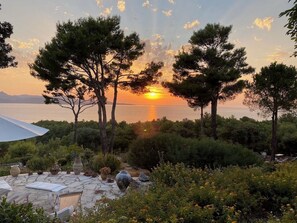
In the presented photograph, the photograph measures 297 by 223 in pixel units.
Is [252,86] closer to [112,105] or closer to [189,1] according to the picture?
[189,1]

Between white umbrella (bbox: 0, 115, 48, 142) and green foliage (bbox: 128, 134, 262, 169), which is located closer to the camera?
white umbrella (bbox: 0, 115, 48, 142)

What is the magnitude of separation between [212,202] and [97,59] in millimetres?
12104

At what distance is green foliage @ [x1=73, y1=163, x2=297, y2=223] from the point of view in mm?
3557

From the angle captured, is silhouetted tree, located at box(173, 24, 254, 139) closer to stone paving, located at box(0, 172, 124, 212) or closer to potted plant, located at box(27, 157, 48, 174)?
potted plant, located at box(27, 157, 48, 174)

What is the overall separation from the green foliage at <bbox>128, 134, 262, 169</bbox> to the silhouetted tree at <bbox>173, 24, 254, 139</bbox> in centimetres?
816

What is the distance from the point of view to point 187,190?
15.1 ft

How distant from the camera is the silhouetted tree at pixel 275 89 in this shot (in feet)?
43.3

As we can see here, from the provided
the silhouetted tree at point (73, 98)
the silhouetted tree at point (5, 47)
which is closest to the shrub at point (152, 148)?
the silhouetted tree at point (5, 47)

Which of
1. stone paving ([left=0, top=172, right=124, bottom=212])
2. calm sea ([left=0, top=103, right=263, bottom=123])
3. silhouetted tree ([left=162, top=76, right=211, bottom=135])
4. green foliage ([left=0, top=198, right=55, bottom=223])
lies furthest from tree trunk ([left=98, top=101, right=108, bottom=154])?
green foliage ([left=0, top=198, right=55, bottom=223])

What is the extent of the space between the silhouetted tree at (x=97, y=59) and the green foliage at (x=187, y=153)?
5933mm

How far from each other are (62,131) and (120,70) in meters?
10.7

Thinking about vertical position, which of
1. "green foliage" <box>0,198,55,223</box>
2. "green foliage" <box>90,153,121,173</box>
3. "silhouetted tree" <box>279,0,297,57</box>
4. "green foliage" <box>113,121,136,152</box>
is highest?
"silhouetted tree" <box>279,0,297,57</box>

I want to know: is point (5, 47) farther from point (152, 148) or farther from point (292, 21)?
point (292, 21)

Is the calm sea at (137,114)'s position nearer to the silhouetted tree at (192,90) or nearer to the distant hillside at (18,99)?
the silhouetted tree at (192,90)
